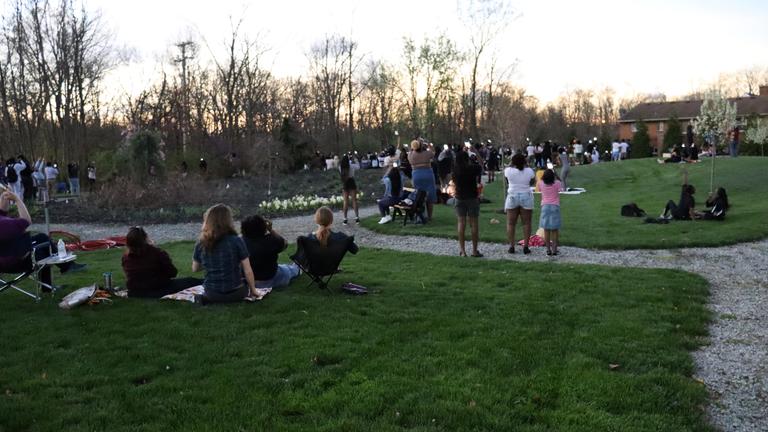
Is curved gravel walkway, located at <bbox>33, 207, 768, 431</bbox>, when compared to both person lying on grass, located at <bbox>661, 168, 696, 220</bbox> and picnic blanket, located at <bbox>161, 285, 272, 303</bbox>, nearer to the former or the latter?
person lying on grass, located at <bbox>661, 168, 696, 220</bbox>

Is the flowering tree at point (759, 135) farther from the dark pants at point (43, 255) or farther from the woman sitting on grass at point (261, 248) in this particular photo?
the dark pants at point (43, 255)

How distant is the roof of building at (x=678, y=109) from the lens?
210 feet

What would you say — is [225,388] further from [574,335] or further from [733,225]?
[733,225]

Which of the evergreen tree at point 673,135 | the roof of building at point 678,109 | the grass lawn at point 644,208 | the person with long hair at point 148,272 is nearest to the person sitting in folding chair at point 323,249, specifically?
the person with long hair at point 148,272

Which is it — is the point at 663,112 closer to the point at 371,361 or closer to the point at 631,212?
the point at 631,212

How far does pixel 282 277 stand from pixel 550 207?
16.0ft

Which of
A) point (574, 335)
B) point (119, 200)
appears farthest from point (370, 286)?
point (119, 200)

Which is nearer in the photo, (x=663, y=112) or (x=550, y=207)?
(x=550, y=207)

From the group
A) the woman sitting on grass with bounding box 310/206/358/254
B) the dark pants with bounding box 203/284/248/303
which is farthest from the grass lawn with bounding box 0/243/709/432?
the woman sitting on grass with bounding box 310/206/358/254

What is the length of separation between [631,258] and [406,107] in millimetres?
51064

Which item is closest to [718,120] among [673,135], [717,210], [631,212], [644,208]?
[673,135]

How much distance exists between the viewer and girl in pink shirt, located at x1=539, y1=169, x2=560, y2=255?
10266 mm

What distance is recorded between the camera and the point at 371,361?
16.2 ft

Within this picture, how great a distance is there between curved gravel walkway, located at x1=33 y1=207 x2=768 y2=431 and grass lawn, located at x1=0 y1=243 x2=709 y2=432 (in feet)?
0.71
